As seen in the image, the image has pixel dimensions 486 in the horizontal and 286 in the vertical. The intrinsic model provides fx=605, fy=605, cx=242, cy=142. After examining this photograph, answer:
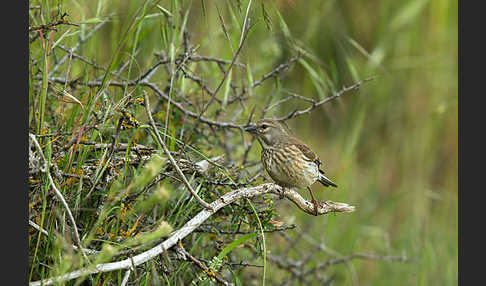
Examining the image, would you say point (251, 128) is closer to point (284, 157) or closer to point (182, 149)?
Result: point (284, 157)

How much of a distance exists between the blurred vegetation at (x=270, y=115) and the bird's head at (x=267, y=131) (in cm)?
27

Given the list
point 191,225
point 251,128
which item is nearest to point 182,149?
point 191,225

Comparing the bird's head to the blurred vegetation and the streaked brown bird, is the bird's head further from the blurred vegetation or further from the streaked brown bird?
the blurred vegetation

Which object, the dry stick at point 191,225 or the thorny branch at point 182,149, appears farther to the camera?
the thorny branch at point 182,149

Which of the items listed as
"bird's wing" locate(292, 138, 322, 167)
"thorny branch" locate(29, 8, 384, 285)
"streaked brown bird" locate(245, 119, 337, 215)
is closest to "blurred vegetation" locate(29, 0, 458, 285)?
"thorny branch" locate(29, 8, 384, 285)

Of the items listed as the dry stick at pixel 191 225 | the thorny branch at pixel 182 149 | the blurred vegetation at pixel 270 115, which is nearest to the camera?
the dry stick at pixel 191 225

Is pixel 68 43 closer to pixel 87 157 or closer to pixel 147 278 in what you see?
pixel 87 157

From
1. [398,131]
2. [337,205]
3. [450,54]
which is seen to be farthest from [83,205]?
[450,54]

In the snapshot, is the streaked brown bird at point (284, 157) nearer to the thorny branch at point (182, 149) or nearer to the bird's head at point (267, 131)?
the bird's head at point (267, 131)

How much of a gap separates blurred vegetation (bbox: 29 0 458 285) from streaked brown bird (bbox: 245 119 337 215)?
25cm

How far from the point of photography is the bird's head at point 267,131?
4.12m

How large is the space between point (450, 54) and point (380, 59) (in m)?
1.27

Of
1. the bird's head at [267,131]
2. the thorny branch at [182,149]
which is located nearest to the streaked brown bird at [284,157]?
the bird's head at [267,131]

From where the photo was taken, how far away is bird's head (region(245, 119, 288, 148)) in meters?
4.12
